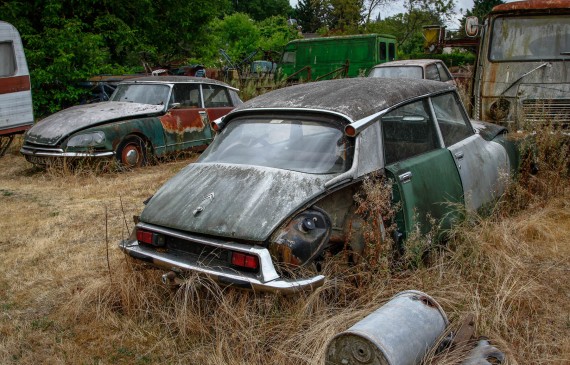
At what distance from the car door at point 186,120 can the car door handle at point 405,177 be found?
244 inches

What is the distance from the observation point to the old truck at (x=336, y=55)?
17.3 meters

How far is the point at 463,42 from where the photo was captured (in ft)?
29.4

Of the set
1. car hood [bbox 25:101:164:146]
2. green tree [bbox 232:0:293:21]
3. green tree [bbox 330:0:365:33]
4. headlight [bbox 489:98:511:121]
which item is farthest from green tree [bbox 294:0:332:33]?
headlight [bbox 489:98:511:121]

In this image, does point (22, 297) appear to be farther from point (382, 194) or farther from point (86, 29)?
point (86, 29)

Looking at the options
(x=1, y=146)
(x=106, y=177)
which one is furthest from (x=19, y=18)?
(x=106, y=177)

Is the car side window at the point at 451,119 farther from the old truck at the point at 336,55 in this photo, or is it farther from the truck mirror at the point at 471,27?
the old truck at the point at 336,55

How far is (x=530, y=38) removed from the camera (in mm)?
7656

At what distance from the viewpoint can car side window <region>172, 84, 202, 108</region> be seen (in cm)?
991

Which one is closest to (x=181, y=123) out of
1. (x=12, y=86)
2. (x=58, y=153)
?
(x=58, y=153)

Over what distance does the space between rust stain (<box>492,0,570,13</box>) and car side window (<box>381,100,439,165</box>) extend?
3.82 m

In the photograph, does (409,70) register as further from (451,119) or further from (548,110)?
(451,119)

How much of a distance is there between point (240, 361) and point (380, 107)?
2.08 metres

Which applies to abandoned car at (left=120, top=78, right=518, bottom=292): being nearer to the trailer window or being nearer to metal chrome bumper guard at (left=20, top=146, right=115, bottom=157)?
metal chrome bumper guard at (left=20, top=146, right=115, bottom=157)

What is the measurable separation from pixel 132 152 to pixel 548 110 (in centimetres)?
602
